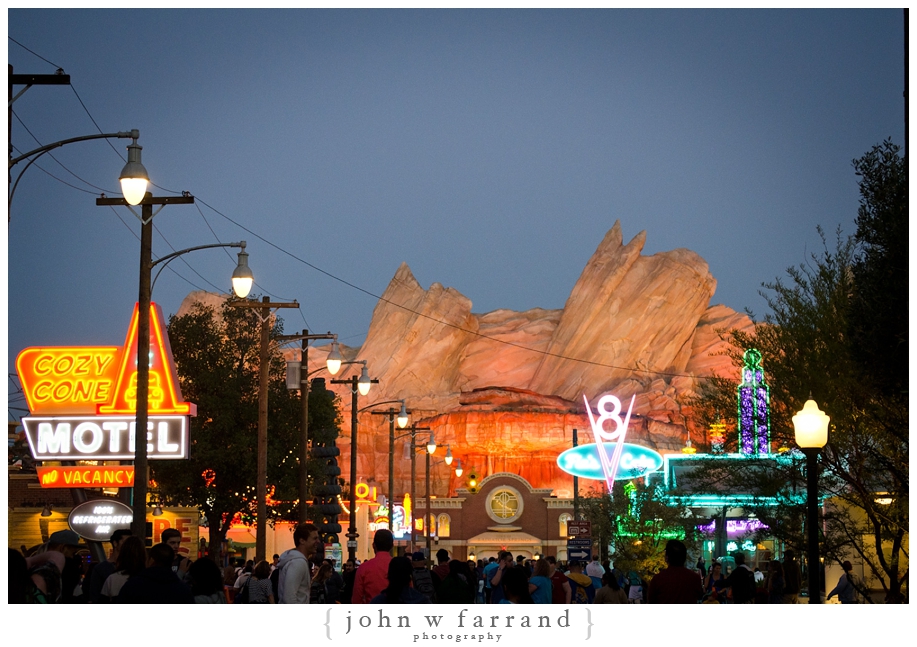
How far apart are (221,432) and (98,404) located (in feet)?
79.3

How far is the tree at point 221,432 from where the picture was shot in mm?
48344

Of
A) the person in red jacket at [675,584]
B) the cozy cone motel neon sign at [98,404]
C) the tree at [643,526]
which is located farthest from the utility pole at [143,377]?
the tree at [643,526]

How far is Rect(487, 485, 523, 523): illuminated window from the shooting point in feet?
301

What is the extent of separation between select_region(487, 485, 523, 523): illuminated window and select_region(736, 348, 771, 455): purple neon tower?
203ft

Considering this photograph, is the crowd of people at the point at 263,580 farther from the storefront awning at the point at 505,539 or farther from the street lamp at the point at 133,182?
the storefront awning at the point at 505,539

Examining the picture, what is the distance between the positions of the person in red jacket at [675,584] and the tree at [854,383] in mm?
4927

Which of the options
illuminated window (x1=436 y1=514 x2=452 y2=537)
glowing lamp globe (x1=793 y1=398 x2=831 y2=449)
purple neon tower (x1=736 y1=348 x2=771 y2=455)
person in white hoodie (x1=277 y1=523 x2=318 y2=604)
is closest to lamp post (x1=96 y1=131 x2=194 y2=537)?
person in white hoodie (x1=277 y1=523 x2=318 y2=604)

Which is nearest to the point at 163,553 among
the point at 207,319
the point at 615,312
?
the point at 207,319

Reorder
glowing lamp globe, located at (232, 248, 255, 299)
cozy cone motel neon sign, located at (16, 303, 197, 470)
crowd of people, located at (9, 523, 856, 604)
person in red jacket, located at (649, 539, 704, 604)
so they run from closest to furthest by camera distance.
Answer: crowd of people, located at (9, 523, 856, 604), person in red jacket, located at (649, 539, 704, 604), glowing lamp globe, located at (232, 248, 255, 299), cozy cone motel neon sign, located at (16, 303, 197, 470)

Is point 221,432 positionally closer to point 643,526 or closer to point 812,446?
point 643,526

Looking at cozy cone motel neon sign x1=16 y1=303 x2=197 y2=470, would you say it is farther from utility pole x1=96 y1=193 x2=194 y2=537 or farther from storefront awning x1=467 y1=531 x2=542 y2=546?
storefront awning x1=467 y1=531 x2=542 y2=546

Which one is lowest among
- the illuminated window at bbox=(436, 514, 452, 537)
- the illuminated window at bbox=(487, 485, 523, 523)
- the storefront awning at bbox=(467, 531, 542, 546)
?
the storefront awning at bbox=(467, 531, 542, 546)

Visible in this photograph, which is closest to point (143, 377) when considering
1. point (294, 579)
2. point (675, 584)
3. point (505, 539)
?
point (294, 579)

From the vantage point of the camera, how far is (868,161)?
1741cm
